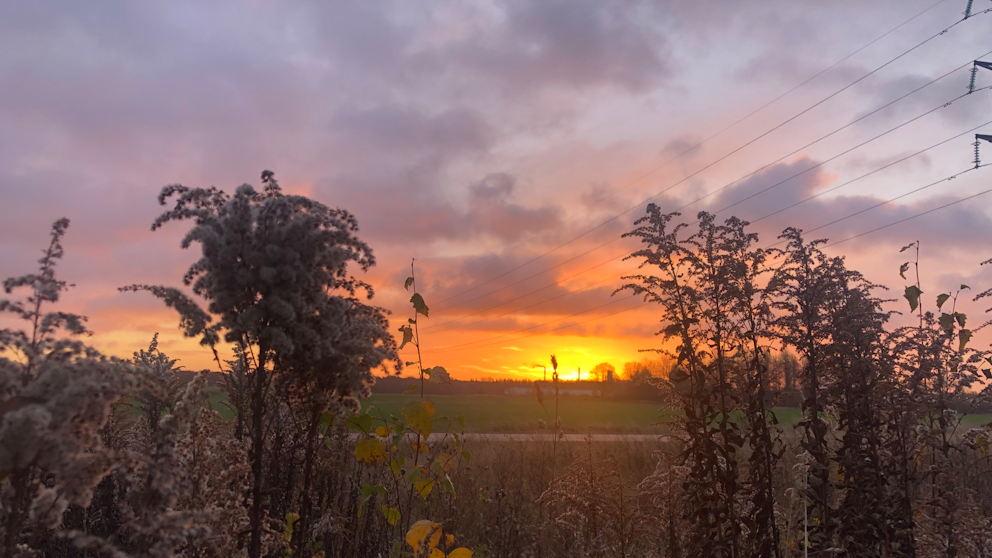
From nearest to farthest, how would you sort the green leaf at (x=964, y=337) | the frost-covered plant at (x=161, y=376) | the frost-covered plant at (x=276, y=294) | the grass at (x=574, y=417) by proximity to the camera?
the frost-covered plant at (x=276, y=294) < the frost-covered plant at (x=161, y=376) < the green leaf at (x=964, y=337) < the grass at (x=574, y=417)

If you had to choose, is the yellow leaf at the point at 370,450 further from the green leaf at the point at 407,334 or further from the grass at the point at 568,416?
the grass at the point at 568,416

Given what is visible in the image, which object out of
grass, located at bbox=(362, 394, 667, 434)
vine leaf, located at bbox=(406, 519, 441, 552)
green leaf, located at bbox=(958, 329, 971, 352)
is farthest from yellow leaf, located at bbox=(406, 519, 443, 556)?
grass, located at bbox=(362, 394, 667, 434)

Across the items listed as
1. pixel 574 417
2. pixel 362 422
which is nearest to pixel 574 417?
pixel 574 417

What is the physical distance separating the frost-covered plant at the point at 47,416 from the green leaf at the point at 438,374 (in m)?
3.36

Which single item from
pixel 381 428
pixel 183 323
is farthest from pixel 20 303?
pixel 381 428

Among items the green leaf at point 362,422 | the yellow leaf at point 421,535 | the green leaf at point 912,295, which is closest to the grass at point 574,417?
the green leaf at point 912,295

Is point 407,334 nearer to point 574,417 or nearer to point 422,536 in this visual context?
point 422,536

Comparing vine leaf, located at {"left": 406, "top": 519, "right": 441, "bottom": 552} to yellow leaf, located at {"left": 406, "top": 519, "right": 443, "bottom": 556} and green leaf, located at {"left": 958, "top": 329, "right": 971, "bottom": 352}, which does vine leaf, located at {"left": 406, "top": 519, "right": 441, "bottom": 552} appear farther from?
green leaf, located at {"left": 958, "top": 329, "right": 971, "bottom": 352}

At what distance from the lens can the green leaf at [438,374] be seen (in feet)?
18.6

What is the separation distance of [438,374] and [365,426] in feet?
3.96

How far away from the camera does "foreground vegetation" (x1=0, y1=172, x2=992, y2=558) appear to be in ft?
7.90

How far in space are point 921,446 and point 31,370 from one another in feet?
33.0

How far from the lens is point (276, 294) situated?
Result: 9.26 feet

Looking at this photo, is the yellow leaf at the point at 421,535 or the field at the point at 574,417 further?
the field at the point at 574,417
